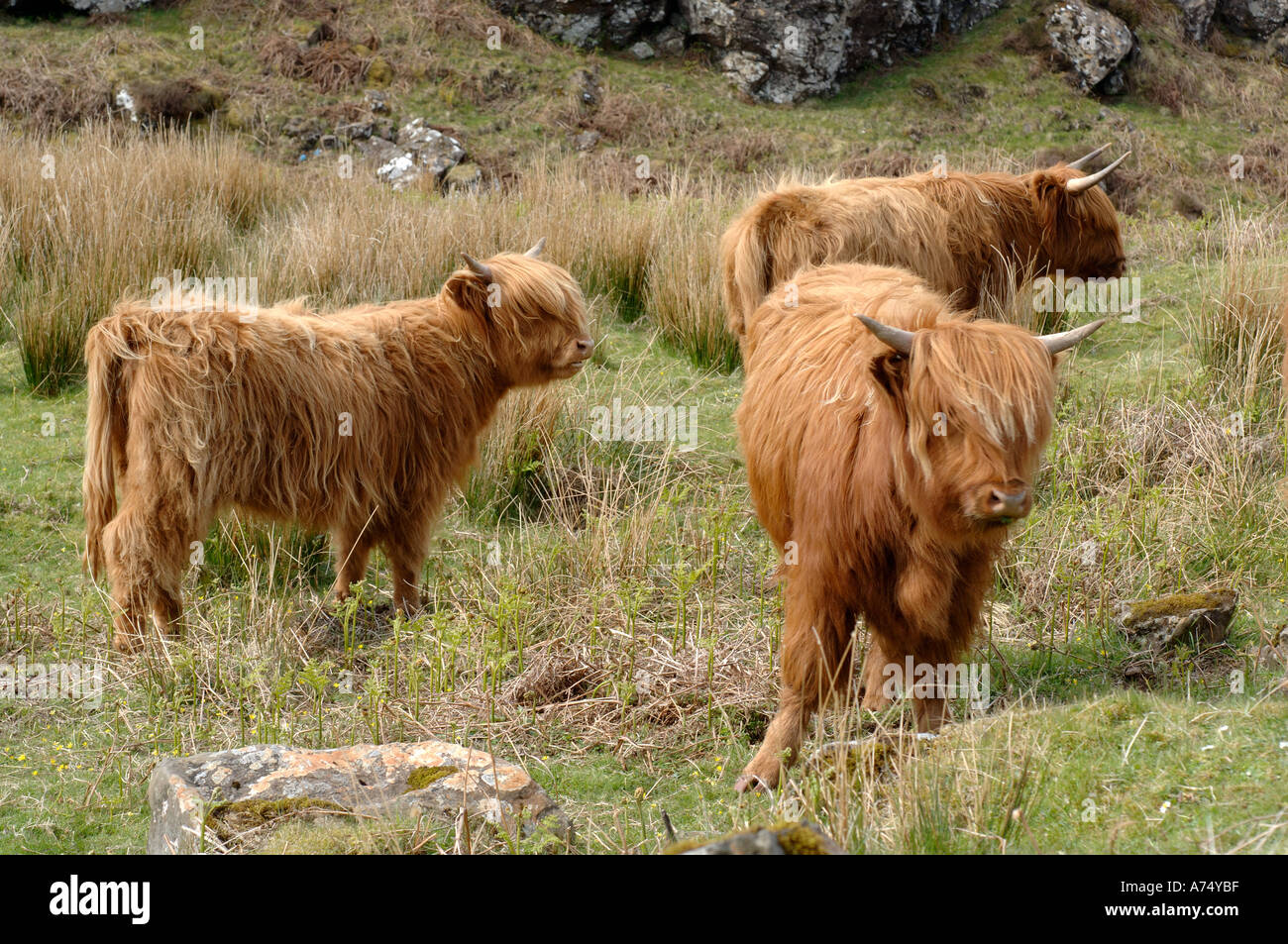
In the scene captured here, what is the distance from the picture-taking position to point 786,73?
17312 mm

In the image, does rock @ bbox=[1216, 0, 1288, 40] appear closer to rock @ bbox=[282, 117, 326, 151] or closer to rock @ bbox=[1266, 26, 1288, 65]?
rock @ bbox=[1266, 26, 1288, 65]

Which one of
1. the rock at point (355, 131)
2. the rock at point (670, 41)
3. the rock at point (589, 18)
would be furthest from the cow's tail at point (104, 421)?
the rock at point (670, 41)

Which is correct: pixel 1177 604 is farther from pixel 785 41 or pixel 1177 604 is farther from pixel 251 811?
pixel 785 41

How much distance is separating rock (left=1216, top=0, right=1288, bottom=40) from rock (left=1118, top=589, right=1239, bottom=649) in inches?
764

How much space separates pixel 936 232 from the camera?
18.6 feet

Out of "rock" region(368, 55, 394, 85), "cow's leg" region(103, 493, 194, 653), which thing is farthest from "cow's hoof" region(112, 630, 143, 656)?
"rock" region(368, 55, 394, 85)

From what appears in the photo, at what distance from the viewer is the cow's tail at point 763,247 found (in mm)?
5004

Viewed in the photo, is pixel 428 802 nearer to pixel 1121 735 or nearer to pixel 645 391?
pixel 1121 735

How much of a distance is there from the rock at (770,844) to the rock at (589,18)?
1717 centimetres

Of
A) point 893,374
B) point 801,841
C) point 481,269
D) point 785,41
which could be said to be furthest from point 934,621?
point 785,41

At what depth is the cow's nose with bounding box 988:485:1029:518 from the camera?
2.40 metres

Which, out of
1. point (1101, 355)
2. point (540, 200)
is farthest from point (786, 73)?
point (1101, 355)

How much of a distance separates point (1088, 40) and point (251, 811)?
60.6 ft
